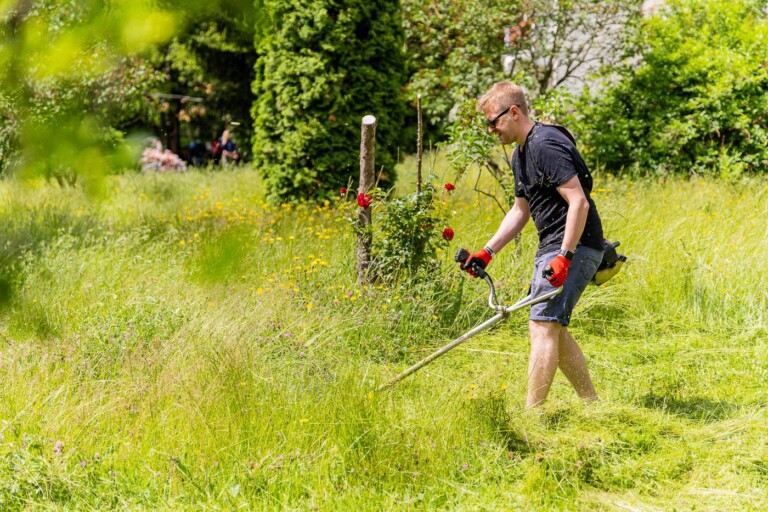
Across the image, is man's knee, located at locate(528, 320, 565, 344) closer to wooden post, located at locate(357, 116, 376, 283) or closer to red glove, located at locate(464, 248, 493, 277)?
red glove, located at locate(464, 248, 493, 277)

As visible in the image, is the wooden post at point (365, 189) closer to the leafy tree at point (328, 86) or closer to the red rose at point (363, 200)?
the red rose at point (363, 200)

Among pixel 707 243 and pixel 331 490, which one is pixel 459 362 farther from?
pixel 707 243

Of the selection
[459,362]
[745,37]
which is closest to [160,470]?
[459,362]

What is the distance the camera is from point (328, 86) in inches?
338

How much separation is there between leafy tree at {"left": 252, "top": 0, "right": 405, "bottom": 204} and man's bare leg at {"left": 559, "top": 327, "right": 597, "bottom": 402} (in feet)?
16.4

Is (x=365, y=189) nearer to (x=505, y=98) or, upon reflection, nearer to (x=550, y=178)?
(x=505, y=98)

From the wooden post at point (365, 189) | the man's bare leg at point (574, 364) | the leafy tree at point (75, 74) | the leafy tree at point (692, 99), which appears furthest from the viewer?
the leafy tree at point (692, 99)

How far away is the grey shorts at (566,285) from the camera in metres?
3.75

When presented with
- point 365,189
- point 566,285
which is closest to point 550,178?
point 566,285

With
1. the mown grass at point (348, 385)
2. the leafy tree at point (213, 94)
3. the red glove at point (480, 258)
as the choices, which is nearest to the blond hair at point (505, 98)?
the red glove at point (480, 258)

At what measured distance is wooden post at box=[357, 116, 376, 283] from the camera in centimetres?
548

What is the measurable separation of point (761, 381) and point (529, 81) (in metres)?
3.07

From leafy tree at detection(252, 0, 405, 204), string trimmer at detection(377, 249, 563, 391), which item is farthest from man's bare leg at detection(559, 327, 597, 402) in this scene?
leafy tree at detection(252, 0, 405, 204)

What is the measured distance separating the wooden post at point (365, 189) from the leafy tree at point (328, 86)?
316 cm
